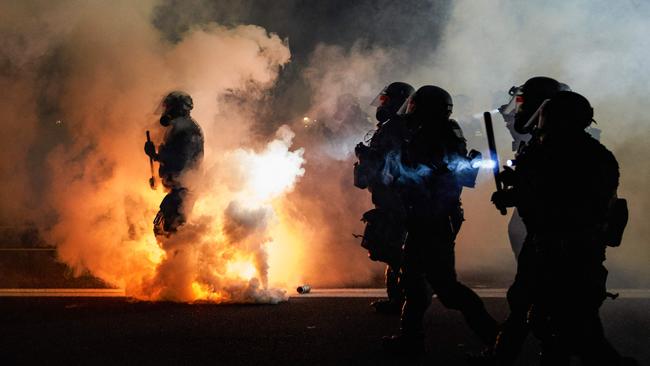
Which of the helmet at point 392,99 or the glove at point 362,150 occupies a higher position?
the helmet at point 392,99

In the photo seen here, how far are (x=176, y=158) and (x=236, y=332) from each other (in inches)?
86.4

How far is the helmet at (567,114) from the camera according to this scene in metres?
3.23

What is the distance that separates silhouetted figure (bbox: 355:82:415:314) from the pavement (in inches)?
12.4

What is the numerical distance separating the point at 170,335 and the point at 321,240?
554 centimetres

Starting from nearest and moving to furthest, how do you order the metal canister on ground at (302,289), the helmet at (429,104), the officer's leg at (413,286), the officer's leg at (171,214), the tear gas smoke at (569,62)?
the officer's leg at (413,286) → the helmet at (429,104) → the officer's leg at (171,214) → the metal canister on ground at (302,289) → the tear gas smoke at (569,62)

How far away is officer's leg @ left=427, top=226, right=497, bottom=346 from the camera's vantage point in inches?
157

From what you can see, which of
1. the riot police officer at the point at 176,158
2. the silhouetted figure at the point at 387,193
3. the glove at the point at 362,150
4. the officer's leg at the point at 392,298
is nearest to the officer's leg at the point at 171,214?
the riot police officer at the point at 176,158

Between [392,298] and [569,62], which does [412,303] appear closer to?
[392,298]

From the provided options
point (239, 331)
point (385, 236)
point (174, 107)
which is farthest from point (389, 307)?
point (174, 107)

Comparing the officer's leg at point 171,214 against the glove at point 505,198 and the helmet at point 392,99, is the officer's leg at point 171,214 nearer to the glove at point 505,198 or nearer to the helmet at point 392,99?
the helmet at point 392,99

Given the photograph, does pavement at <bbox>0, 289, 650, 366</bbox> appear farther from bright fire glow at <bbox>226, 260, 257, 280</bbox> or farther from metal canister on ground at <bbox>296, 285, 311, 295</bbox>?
bright fire glow at <bbox>226, 260, 257, 280</bbox>

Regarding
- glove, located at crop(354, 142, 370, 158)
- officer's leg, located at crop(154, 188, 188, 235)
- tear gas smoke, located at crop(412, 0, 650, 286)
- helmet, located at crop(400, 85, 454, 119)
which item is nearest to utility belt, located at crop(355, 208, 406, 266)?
glove, located at crop(354, 142, 370, 158)

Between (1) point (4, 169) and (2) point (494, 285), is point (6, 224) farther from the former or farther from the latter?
(2) point (494, 285)

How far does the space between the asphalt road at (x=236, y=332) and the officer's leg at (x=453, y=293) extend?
0.96 feet
